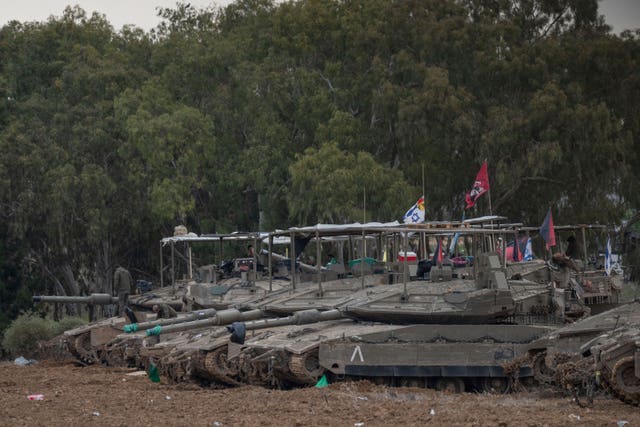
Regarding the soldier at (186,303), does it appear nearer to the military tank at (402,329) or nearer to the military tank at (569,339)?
the military tank at (402,329)

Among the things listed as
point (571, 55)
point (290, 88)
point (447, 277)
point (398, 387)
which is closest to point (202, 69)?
point (290, 88)

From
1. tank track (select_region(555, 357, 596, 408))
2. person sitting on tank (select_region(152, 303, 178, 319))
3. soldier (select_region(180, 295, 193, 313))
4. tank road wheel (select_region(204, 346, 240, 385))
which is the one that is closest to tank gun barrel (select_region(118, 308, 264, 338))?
tank road wheel (select_region(204, 346, 240, 385))

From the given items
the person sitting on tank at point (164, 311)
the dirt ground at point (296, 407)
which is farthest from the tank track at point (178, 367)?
the person sitting on tank at point (164, 311)

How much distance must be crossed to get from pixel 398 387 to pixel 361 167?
2203 centimetres

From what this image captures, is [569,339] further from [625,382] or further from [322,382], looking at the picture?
[322,382]

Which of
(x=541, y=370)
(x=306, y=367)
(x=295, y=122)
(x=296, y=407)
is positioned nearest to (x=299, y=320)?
(x=306, y=367)

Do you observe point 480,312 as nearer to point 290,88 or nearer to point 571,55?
point 571,55

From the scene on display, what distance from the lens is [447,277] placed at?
24.1 m

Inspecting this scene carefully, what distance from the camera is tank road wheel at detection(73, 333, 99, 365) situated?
31.0 metres

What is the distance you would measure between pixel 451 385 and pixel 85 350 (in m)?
12.8

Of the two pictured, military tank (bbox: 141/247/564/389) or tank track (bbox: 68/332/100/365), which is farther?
tank track (bbox: 68/332/100/365)

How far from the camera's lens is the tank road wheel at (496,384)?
68.6 feet

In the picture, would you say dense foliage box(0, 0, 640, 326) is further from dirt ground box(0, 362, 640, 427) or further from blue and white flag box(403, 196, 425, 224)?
dirt ground box(0, 362, 640, 427)

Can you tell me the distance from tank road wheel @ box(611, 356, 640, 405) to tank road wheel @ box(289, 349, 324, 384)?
570 cm
